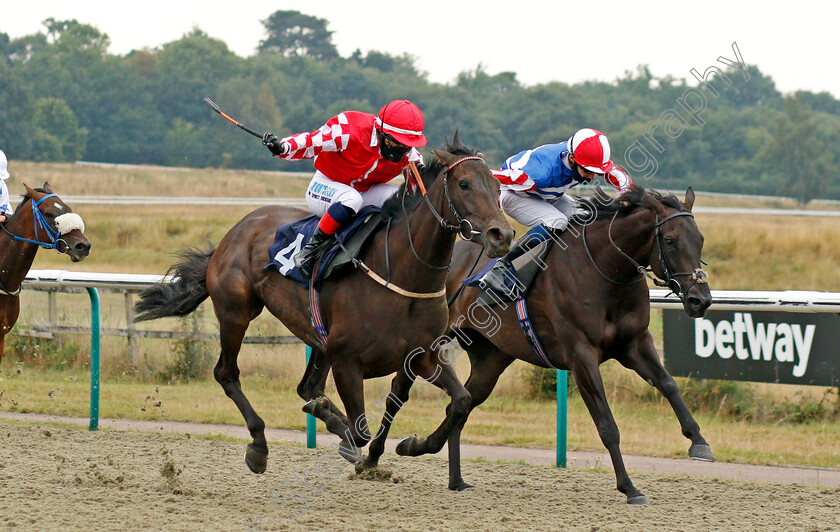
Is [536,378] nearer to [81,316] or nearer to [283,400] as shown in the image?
[283,400]

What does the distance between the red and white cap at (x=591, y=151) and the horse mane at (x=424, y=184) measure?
988mm

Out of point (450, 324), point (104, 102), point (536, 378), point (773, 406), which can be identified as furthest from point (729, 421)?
point (104, 102)

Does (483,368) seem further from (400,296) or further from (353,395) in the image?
(400,296)

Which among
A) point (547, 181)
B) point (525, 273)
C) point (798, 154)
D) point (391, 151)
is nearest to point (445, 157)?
point (391, 151)

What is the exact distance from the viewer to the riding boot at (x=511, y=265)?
553 centimetres

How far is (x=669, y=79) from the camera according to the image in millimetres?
56594

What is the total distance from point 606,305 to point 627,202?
581mm

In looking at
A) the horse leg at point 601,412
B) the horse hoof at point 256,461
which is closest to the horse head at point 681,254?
the horse leg at point 601,412

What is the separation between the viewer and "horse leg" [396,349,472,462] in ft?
15.7

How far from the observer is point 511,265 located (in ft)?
18.3

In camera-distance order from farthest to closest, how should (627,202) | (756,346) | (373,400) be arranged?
(373,400)
(756,346)
(627,202)

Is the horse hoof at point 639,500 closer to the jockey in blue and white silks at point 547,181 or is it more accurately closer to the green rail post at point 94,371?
the jockey in blue and white silks at point 547,181

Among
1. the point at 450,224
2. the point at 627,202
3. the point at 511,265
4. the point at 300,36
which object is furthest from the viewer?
the point at 300,36

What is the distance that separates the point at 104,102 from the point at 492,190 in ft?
139
